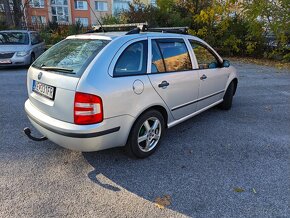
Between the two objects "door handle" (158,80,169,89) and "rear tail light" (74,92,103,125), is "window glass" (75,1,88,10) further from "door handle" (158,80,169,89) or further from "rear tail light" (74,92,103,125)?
"rear tail light" (74,92,103,125)

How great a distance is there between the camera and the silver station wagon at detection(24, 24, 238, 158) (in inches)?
100

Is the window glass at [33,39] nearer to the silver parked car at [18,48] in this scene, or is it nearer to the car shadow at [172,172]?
the silver parked car at [18,48]

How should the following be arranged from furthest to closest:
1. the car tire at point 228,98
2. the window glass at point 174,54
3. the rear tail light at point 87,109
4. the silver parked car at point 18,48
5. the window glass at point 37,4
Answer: the window glass at point 37,4, the silver parked car at point 18,48, the car tire at point 228,98, the window glass at point 174,54, the rear tail light at point 87,109

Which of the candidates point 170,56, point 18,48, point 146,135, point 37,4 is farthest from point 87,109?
point 37,4

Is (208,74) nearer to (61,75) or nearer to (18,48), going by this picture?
(61,75)

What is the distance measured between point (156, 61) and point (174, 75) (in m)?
0.36

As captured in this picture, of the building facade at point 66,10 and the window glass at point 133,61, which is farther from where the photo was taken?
the building facade at point 66,10

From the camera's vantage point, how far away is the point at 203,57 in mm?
4211

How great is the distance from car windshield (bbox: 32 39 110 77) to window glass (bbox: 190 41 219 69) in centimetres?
167

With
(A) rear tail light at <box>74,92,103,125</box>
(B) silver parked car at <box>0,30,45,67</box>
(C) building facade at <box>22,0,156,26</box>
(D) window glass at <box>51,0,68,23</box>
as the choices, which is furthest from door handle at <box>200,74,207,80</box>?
(D) window glass at <box>51,0,68,23</box>

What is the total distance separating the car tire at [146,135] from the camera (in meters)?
2.98

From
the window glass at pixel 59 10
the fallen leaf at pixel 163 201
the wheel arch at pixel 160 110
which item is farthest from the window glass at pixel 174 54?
the window glass at pixel 59 10

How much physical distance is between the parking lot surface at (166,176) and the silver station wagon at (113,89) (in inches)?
14.0

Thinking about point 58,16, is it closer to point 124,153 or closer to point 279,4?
point 279,4
